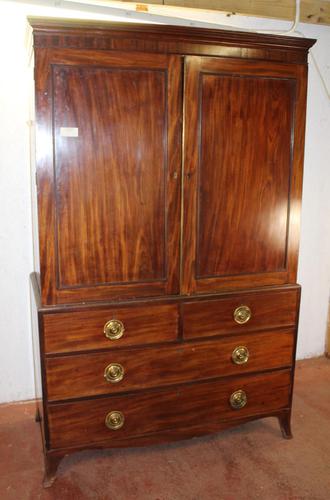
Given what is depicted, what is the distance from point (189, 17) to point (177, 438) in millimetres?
2188

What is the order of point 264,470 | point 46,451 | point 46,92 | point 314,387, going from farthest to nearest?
point 314,387 → point 264,470 → point 46,451 → point 46,92

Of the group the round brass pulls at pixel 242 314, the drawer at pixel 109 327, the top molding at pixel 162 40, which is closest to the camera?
the top molding at pixel 162 40

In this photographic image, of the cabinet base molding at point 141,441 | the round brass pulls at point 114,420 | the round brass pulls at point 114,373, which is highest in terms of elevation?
the round brass pulls at point 114,373

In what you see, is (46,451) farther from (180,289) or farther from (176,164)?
(176,164)

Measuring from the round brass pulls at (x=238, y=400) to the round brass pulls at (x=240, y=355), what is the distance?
15cm

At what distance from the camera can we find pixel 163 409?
1.94 meters

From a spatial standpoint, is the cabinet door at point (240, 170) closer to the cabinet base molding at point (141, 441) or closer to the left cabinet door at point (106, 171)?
the left cabinet door at point (106, 171)

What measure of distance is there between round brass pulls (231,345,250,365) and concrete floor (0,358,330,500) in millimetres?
467

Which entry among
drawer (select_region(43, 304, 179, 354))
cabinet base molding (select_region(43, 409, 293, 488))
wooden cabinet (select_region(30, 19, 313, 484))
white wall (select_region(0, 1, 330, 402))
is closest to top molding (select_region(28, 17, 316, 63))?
wooden cabinet (select_region(30, 19, 313, 484))

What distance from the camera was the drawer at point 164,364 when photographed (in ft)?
5.85

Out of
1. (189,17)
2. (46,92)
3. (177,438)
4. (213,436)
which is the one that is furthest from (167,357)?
(189,17)

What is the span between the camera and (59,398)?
1.79 m

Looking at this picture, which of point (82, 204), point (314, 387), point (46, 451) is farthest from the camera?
point (314, 387)

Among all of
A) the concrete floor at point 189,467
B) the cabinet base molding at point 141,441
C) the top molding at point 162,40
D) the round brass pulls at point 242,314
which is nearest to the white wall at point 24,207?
the concrete floor at point 189,467
